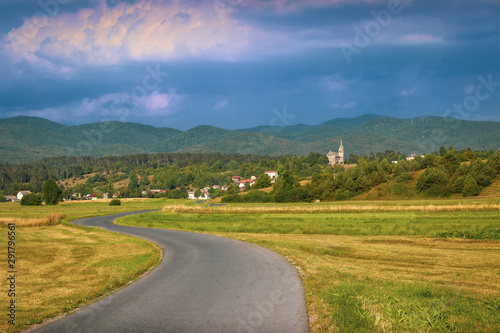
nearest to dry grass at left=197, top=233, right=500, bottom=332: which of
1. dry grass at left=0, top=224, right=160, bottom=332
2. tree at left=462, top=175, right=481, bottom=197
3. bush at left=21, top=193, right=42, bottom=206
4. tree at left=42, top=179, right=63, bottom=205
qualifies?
dry grass at left=0, top=224, right=160, bottom=332

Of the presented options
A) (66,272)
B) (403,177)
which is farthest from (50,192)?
(66,272)

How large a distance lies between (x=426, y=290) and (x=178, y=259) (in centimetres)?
1222

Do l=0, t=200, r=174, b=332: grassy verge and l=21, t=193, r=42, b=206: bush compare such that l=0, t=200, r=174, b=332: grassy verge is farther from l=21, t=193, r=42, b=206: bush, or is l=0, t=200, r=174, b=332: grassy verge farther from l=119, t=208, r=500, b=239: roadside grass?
l=21, t=193, r=42, b=206: bush

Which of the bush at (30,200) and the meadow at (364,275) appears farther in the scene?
the bush at (30,200)

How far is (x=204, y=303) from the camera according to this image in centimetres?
1101

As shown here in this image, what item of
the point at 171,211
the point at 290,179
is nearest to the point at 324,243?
the point at 171,211

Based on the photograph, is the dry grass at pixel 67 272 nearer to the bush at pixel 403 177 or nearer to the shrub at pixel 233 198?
the bush at pixel 403 177

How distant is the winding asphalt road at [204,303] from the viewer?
29.3 ft

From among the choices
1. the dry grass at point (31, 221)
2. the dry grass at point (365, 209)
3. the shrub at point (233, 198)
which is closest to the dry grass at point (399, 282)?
the dry grass at point (365, 209)

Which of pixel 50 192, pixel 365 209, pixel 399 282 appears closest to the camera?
pixel 399 282

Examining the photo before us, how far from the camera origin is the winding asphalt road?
8.92m

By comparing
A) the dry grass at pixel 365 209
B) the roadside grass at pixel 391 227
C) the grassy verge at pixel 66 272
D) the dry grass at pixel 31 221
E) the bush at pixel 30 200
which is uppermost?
the bush at pixel 30 200

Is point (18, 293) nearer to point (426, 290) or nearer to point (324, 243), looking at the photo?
point (426, 290)

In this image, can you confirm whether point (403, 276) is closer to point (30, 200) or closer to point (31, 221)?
point (31, 221)
